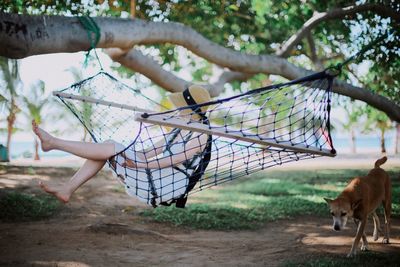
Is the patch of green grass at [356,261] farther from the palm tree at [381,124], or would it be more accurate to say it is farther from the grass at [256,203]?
the palm tree at [381,124]

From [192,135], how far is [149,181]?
44 cm

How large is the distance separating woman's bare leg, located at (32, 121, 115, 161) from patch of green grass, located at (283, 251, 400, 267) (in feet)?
4.48

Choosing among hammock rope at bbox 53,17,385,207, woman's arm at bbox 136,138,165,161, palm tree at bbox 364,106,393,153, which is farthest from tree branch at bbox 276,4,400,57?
palm tree at bbox 364,106,393,153

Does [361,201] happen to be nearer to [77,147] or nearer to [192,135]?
[192,135]

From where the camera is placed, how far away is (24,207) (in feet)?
15.7

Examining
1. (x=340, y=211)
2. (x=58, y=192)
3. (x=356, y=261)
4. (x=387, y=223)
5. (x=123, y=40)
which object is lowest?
(x=356, y=261)

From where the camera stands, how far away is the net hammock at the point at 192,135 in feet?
7.85

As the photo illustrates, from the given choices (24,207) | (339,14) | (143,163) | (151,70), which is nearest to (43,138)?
(143,163)

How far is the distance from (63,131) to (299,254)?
14066mm

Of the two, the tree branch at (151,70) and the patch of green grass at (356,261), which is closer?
the patch of green grass at (356,261)

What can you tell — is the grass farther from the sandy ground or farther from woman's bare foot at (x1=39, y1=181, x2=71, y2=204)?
woman's bare foot at (x1=39, y1=181, x2=71, y2=204)

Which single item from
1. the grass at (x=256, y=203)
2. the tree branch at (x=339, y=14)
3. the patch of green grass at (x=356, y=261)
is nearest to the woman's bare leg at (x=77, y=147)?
the patch of green grass at (x=356, y=261)

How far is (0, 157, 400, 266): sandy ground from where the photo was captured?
323 cm

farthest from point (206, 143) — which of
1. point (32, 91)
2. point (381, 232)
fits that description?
point (32, 91)
